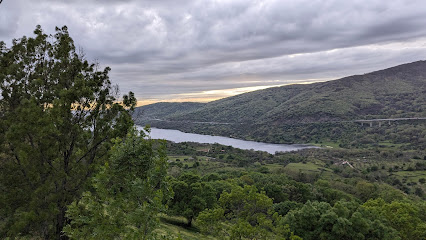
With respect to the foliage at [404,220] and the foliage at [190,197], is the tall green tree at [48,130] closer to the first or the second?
the foliage at [190,197]

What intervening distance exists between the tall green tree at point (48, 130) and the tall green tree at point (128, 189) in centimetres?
367

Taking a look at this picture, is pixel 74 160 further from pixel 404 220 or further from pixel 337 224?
pixel 404 220

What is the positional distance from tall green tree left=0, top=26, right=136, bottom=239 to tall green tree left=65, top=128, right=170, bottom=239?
144 inches

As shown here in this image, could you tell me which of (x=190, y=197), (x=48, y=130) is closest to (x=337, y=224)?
(x=190, y=197)

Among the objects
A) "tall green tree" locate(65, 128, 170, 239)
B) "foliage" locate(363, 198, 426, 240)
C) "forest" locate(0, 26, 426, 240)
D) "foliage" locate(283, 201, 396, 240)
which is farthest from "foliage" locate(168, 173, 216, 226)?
"tall green tree" locate(65, 128, 170, 239)

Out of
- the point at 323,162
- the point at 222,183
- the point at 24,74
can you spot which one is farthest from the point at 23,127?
the point at 323,162

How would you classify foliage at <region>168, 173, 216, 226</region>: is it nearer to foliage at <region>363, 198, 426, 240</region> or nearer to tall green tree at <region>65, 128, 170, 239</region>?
foliage at <region>363, 198, 426, 240</region>

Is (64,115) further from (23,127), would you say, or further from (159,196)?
(159,196)

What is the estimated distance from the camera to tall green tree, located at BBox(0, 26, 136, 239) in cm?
1159

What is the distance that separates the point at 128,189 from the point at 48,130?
5399 millimetres

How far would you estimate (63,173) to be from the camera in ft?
39.9

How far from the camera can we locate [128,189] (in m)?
9.16

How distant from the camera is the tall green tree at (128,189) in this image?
866cm

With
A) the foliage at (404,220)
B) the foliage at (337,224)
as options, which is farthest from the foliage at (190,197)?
the foliage at (404,220)
